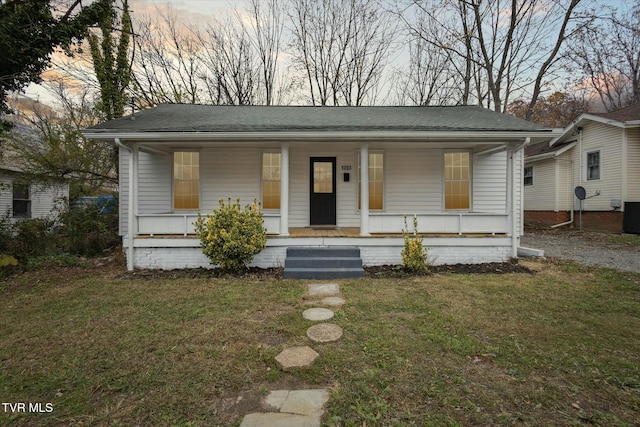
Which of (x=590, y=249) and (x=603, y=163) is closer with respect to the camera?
(x=590, y=249)

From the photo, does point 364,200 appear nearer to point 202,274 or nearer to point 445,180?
point 445,180

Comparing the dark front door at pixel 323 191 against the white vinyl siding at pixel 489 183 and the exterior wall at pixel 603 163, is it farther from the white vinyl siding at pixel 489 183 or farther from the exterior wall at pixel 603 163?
the exterior wall at pixel 603 163

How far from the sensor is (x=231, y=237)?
603 centimetres

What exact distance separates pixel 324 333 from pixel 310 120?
18.6 feet

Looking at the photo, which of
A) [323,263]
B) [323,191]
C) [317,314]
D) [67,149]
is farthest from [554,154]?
[67,149]

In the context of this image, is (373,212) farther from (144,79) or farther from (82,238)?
(144,79)

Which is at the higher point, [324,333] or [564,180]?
[564,180]

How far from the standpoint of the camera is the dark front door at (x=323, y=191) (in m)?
8.69

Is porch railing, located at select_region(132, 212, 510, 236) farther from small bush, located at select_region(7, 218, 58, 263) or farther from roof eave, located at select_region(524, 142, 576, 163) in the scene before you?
roof eave, located at select_region(524, 142, 576, 163)

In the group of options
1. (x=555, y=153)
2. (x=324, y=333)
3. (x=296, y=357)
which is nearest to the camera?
(x=296, y=357)

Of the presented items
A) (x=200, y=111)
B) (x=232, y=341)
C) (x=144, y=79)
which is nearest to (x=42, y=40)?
(x=200, y=111)

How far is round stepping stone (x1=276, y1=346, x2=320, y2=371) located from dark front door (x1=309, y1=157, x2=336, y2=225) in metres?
5.69

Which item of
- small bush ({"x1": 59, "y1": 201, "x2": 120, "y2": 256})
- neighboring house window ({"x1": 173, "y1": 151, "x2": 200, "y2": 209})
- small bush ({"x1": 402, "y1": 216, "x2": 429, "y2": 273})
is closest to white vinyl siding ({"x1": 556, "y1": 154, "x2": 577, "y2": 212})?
small bush ({"x1": 402, "y1": 216, "x2": 429, "y2": 273})

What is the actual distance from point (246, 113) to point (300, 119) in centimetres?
194
